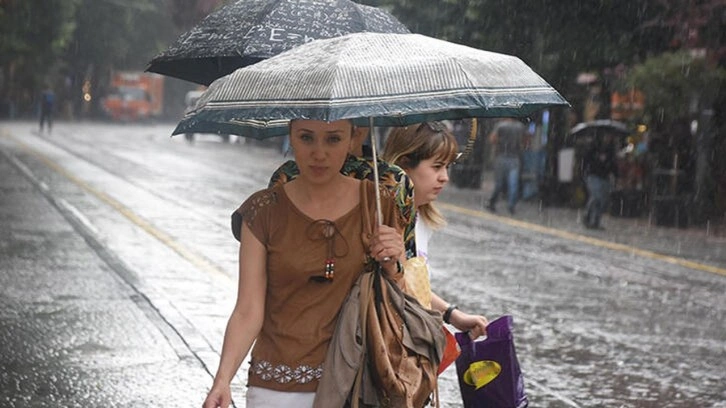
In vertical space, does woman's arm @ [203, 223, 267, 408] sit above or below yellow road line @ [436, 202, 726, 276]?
above

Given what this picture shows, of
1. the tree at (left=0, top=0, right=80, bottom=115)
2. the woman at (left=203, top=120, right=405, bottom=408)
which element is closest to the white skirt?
the woman at (left=203, top=120, right=405, bottom=408)

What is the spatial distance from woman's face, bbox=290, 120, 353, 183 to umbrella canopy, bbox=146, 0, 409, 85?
6.33 ft

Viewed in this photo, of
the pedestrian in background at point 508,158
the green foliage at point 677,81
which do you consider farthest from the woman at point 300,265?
the pedestrian in background at point 508,158

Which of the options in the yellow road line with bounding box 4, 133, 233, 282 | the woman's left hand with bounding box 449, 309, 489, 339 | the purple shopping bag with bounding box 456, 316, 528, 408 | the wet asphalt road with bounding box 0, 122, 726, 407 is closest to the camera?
the purple shopping bag with bounding box 456, 316, 528, 408

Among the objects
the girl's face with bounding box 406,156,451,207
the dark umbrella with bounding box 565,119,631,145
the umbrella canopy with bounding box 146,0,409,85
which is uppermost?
the umbrella canopy with bounding box 146,0,409,85

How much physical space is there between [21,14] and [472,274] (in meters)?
47.4

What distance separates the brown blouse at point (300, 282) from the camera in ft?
12.1

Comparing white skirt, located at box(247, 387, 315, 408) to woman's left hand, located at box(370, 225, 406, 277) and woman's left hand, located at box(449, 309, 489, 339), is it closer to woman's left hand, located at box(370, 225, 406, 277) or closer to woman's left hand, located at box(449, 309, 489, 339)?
woman's left hand, located at box(370, 225, 406, 277)

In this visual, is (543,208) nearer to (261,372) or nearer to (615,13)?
(615,13)

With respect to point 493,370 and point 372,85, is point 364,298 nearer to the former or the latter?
point 372,85

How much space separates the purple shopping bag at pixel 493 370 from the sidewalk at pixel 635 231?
36.9ft

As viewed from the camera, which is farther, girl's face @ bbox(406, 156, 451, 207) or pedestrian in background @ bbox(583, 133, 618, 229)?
pedestrian in background @ bbox(583, 133, 618, 229)

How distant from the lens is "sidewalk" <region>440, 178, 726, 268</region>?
16.6 m

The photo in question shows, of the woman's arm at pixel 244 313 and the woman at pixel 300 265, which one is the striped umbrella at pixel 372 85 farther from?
the woman's arm at pixel 244 313
